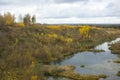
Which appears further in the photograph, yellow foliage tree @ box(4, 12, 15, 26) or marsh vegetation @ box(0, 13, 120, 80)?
yellow foliage tree @ box(4, 12, 15, 26)

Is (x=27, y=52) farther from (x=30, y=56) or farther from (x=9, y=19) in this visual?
(x=9, y=19)

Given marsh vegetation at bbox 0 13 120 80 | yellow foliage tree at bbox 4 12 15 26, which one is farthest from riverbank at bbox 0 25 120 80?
yellow foliage tree at bbox 4 12 15 26

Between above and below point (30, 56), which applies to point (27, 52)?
above

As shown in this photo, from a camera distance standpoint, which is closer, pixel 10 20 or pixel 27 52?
pixel 27 52

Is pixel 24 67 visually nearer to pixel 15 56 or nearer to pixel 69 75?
pixel 15 56

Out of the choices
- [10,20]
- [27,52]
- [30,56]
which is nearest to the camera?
[30,56]

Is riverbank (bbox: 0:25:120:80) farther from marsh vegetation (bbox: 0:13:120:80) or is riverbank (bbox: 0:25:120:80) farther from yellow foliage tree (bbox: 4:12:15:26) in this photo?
yellow foliage tree (bbox: 4:12:15:26)

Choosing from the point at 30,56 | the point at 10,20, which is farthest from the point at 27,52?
the point at 10,20

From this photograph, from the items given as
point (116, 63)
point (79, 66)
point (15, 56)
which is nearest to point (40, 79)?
point (15, 56)

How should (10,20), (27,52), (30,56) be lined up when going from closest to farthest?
1. (30,56)
2. (27,52)
3. (10,20)

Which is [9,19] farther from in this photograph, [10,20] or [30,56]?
[30,56]

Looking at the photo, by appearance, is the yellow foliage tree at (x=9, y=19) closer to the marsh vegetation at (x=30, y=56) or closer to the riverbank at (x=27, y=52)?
the marsh vegetation at (x=30, y=56)

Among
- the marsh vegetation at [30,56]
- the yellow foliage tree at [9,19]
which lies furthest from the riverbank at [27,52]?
the yellow foliage tree at [9,19]

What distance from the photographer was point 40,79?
42594mm
